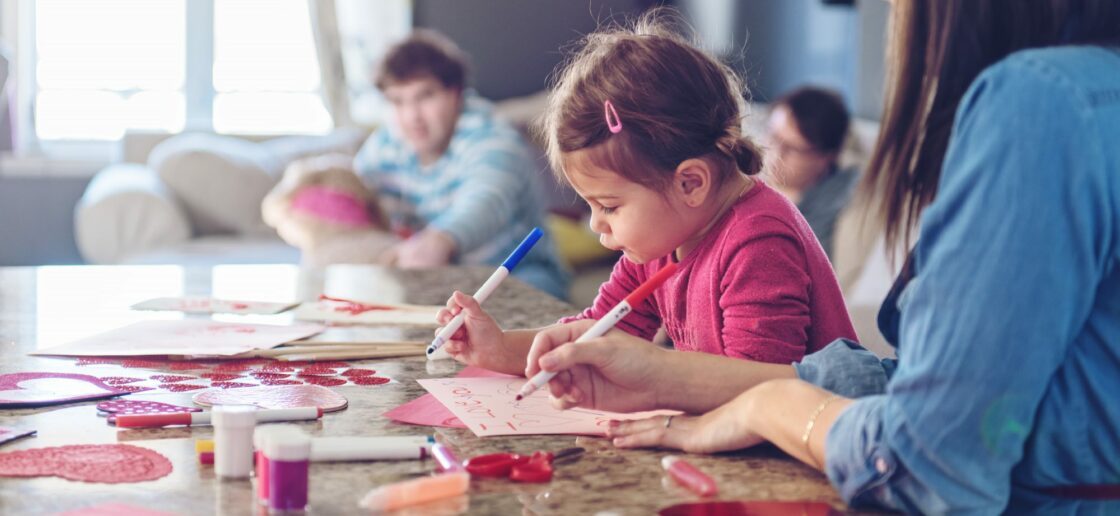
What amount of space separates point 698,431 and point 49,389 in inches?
23.7

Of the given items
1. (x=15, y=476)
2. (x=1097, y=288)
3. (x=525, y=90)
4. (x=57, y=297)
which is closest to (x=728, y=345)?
(x=1097, y=288)

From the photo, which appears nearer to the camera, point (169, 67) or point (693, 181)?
point (693, 181)

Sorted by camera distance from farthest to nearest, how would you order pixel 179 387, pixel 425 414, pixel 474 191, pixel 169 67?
pixel 169 67, pixel 474 191, pixel 179 387, pixel 425 414

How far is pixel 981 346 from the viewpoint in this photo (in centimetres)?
Answer: 70

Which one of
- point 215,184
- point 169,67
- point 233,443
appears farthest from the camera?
point 169,67

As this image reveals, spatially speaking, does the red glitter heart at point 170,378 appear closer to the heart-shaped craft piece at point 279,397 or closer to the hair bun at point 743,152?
the heart-shaped craft piece at point 279,397

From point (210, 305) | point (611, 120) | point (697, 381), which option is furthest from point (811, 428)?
point (210, 305)

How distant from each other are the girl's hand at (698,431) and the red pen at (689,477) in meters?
0.04

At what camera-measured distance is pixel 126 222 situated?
14.3 feet

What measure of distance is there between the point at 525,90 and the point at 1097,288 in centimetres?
532

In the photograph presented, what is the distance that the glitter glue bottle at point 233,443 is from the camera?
83 cm

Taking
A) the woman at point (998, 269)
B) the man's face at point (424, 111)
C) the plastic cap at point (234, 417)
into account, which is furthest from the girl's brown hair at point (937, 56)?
the man's face at point (424, 111)

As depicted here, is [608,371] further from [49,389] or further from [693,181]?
[49,389]

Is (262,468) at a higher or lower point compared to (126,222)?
higher
